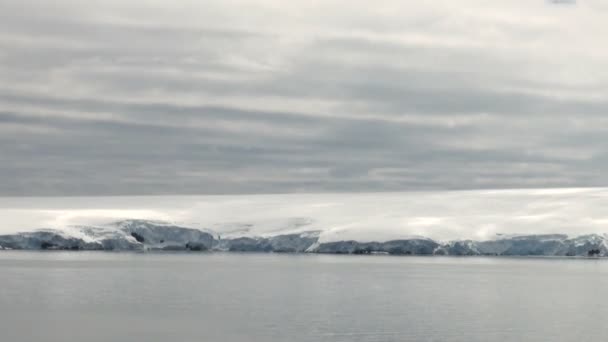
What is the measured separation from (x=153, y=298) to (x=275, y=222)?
62103 mm

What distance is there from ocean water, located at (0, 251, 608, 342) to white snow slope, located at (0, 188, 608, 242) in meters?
34.6

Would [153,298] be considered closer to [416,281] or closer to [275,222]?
[416,281]

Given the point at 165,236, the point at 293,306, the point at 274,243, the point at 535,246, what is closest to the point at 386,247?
the point at 274,243

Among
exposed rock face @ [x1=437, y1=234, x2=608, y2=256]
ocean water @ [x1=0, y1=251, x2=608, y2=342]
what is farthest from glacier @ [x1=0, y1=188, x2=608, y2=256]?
ocean water @ [x1=0, y1=251, x2=608, y2=342]

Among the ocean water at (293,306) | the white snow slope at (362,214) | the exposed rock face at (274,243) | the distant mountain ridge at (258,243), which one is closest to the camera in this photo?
the ocean water at (293,306)

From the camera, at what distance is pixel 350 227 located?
93625 mm

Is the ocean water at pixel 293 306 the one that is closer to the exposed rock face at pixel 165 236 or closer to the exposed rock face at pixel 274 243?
the exposed rock face at pixel 165 236

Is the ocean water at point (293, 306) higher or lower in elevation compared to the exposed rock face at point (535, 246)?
lower

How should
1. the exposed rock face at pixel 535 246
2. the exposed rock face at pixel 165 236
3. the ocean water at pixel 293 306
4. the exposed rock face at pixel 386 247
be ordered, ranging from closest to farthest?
1. the ocean water at pixel 293 306
2. the exposed rock face at pixel 535 246
3. the exposed rock face at pixel 386 247
4. the exposed rock face at pixel 165 236

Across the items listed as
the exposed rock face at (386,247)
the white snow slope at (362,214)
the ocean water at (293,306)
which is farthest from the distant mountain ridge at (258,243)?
the ocean water at (293,306)

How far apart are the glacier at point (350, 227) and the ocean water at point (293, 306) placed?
106 ft

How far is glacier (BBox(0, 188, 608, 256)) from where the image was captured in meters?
87.4

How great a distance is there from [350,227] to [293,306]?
59597 millimetres

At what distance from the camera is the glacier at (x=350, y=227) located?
87375mm
